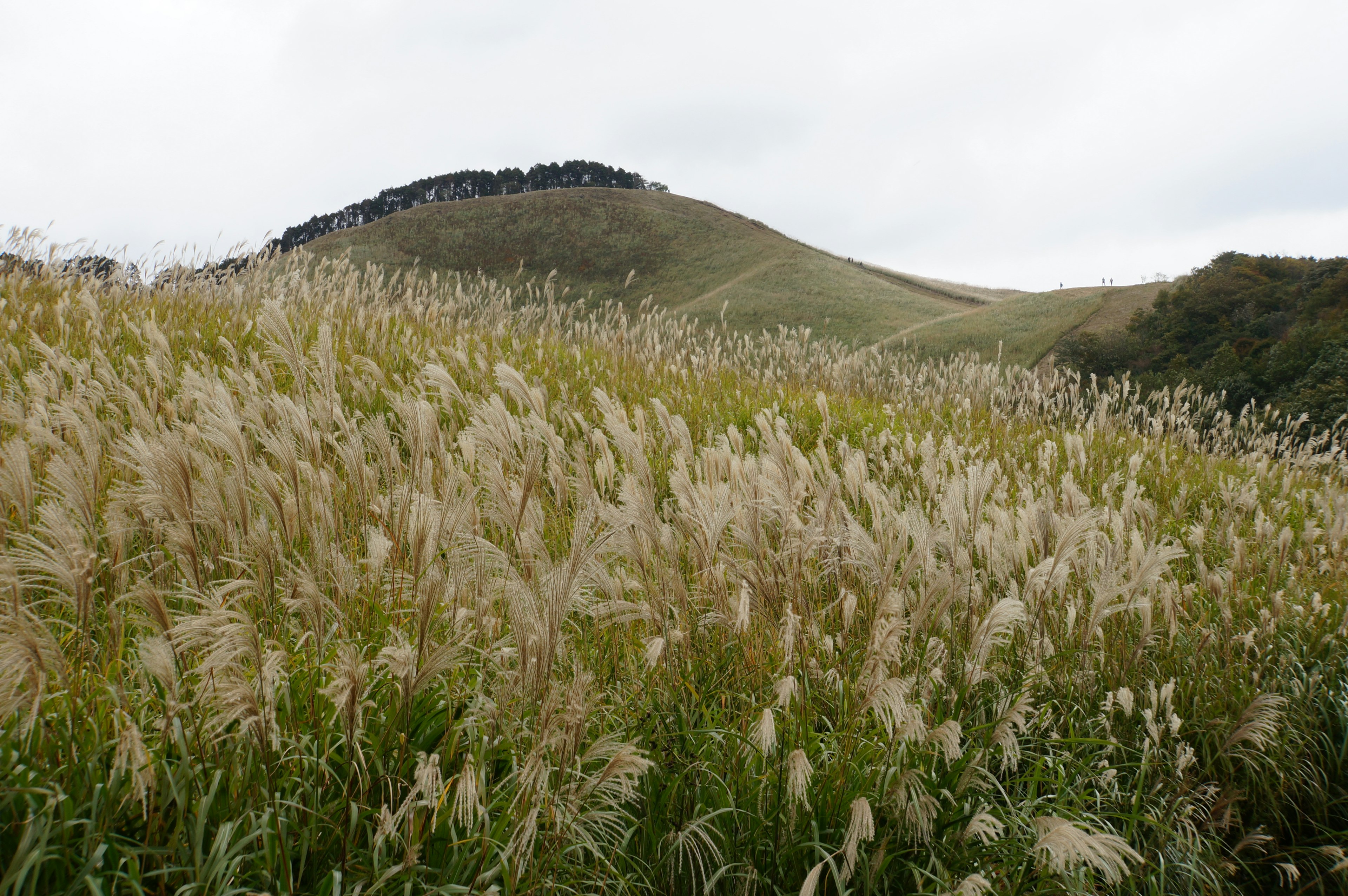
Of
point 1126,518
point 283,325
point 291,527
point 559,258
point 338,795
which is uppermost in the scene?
point 559,258

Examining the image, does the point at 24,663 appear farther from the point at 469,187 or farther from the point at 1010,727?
the point at 469,187

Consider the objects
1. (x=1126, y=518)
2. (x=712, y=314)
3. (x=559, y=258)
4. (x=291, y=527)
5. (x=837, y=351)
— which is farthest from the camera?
(x=559, y=258)

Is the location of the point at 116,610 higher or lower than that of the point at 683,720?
higher

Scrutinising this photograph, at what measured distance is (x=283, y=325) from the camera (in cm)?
217

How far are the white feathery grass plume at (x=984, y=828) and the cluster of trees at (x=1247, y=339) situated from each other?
22.4 m

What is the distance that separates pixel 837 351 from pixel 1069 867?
25.1 ft

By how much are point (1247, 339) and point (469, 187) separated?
78844 millimetres

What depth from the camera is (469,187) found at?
80.9 meters

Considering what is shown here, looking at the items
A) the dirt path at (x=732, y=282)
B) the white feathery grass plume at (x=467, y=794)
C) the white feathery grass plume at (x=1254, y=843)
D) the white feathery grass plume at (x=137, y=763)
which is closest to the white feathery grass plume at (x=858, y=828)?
the white feathery grass plume at (x=467, y=794)

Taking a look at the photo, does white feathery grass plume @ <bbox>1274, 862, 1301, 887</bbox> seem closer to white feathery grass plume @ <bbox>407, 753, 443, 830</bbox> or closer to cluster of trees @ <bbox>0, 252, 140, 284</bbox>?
white feathery grass plume @ <bbox>407, 753, 443, 830</bbox>

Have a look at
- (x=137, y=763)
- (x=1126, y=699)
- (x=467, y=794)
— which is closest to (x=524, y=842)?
(x=467, y=794)

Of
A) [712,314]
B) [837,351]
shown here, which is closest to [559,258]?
[712,314]

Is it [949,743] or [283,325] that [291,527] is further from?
[949,743]

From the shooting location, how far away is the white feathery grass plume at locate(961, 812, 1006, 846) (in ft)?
4.74
